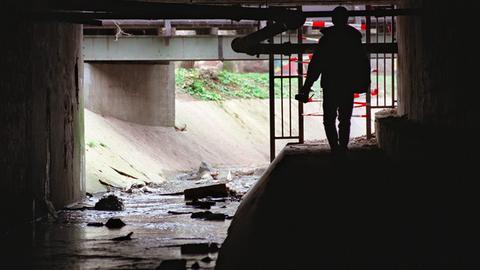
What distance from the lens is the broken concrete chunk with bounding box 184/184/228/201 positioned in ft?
57.8

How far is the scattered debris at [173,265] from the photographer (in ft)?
27.9

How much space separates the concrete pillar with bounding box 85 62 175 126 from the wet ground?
1315 centimetres

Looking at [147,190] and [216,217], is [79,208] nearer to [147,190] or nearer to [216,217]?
[216,217]

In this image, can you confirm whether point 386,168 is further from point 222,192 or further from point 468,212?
point 222,192

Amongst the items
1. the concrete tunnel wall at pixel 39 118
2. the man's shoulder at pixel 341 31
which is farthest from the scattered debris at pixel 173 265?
the man's shoulder at pixel 341 31

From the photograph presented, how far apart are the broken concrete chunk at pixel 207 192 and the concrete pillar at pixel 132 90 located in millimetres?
12133

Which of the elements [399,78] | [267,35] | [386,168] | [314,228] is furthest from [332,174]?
[399,78]

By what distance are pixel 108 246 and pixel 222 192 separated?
723 centimetres

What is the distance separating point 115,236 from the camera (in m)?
11.5

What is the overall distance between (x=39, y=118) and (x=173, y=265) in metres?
5.73

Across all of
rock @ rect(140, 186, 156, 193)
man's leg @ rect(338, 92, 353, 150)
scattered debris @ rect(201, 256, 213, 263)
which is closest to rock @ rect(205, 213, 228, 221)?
man's leg @ rect(338, 92, 353, 150)

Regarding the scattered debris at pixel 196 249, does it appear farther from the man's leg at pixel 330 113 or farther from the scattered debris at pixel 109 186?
the scattered debris at pixel 109 186

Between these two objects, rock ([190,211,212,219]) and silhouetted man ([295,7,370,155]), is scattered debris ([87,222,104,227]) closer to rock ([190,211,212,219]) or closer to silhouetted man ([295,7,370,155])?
rock ([190,211,212,219])

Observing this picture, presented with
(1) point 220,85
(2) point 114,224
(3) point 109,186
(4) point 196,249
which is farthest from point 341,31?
(1) point 220,85
